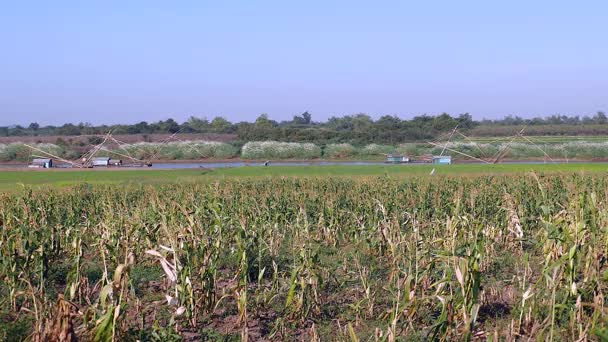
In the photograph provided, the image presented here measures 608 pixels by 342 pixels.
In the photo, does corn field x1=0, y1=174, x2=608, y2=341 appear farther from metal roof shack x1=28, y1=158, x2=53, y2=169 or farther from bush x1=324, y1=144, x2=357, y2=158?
bush x1=324, y1=144, x2=357, y2=158

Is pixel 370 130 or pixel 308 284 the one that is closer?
pixel 308 284

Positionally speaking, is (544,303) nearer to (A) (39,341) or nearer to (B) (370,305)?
(B) (370,305)

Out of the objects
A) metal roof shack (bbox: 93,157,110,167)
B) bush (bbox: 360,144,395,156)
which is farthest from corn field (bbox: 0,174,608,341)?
bush (bbox: 360,144,395,156)

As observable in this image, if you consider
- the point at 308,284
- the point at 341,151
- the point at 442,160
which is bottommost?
the point at 308,284

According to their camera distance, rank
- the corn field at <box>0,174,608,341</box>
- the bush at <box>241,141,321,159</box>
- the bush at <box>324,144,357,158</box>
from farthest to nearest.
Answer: the bush at <box>324,144,357,158</box>
the bush at <box>241,141,321,159</box>
the corn field at <box>0,174,608,341</box>

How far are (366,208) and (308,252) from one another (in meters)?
6.16

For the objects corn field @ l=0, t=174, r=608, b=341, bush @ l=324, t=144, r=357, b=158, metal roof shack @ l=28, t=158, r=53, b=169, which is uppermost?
bush @ l=324, t=144, r=357, b=158

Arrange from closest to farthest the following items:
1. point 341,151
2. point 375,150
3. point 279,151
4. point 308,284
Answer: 1. point 308,284
2. point 375,150
3. point 279,151
4. point 341,151

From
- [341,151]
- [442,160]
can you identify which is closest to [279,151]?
[341,151]

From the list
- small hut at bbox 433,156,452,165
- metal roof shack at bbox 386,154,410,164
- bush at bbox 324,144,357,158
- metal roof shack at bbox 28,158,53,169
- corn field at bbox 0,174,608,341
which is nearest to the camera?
corn field at bbox 0,174,608,341

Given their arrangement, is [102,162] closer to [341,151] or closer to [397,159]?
[341,151]

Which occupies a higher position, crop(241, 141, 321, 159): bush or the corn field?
crop(241, 141, 321, 159): bush

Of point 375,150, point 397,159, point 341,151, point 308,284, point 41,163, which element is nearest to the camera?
point 308,284

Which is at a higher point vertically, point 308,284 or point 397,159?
point 397,159
